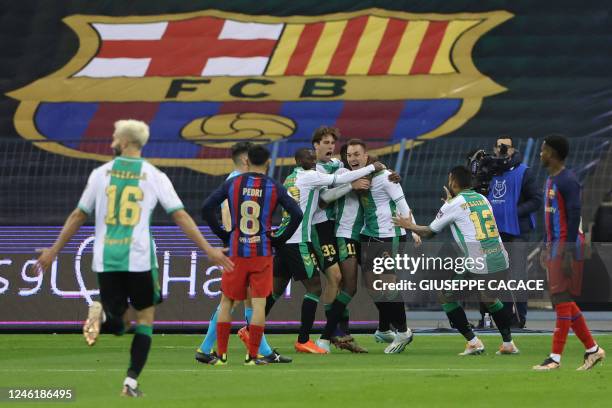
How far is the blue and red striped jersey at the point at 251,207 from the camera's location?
1251 cm

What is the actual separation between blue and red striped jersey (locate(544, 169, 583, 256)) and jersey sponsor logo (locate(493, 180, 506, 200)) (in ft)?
18.5

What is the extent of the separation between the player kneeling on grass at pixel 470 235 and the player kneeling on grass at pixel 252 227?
2317 mm

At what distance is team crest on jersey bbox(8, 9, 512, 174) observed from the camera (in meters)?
27.0

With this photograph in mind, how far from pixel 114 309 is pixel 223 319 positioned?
2.90m

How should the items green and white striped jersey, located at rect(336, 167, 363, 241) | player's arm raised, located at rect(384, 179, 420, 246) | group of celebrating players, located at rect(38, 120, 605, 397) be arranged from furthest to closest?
green and white striped jersey, located at rect(336, 167, 363, 241), player's arm raised, located at rect(384, 179, 420, 246), group of celebrating players, located at rect(38, 120, 605, 397)

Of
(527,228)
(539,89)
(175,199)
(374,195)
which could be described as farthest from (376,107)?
(175,199)

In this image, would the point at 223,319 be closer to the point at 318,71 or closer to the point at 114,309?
the point at 114,309

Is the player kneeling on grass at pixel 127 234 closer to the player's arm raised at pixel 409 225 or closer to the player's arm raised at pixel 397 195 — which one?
the player's arm raised at pixel 409 225

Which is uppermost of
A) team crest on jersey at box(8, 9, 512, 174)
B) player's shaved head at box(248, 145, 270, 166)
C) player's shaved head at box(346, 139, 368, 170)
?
team crest on jersey at box(8, 9, 512, 174)

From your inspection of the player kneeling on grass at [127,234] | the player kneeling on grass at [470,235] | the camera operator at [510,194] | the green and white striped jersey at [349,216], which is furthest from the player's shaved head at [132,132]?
the camera operator at [510,194]

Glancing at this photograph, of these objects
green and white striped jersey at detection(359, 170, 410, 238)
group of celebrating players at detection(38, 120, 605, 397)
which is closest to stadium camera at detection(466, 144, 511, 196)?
group of celebrating players at detection(38, 120, 605, 397)

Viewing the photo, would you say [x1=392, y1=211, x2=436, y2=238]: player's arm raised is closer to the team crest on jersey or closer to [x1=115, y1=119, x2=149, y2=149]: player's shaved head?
[x1=115, y1=119, x2=149, y2=149]: player's shaved head

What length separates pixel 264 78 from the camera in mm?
27734

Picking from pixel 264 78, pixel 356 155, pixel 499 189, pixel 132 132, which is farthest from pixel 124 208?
pixel 264 78
